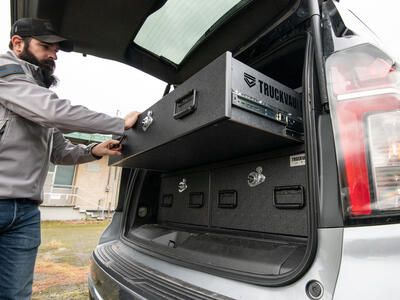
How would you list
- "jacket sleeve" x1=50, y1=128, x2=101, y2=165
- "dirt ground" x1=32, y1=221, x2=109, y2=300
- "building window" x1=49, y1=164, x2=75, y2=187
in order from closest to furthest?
"jacket sleeve" x1=50, y1=128, x2=101, y2=165 → "dirt ground" x1=32, y1=221, x2=109, y2=300 → "building window" x1=49, y1=164, x2=75, y2=187

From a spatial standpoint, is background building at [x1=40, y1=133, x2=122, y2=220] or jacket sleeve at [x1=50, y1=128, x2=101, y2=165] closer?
jacket sleeve at [x1=50, y1=128, x2=101, y2=165]

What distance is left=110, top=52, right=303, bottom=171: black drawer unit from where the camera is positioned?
0.74 m

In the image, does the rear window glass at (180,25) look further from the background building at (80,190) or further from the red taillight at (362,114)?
the background building at (80,190)

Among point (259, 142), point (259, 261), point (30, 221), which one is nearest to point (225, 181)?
point (259, 142)

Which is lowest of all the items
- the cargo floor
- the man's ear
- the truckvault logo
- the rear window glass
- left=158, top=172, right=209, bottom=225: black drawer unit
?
the cargo floor

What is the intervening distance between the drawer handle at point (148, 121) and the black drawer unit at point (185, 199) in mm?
415

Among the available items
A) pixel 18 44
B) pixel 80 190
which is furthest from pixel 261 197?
pixel 80 190

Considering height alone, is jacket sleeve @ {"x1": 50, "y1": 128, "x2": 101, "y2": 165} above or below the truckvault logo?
below

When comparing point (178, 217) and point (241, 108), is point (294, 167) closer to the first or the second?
point (241, 108)

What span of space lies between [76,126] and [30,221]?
0.49 metres

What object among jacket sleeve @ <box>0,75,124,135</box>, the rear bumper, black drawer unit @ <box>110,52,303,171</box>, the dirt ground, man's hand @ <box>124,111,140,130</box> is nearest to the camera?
black drawer unit @ <box>110,52,303,171</box>

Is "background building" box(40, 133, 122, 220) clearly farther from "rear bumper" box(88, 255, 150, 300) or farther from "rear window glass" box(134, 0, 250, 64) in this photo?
"rear bumper" box(88, 255, 150, 300)

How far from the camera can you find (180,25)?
136 centimetres

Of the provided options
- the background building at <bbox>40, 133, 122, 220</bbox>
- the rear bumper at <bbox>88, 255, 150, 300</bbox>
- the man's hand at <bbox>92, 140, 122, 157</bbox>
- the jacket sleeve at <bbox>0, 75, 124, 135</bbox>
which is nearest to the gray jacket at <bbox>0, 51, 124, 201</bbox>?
the jacket sleeve at <bbox>0, 75, 124, 135</bbox>
